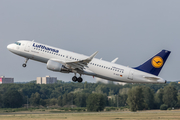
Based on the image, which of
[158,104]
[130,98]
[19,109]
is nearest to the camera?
[19,109]

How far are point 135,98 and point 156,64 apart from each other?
6718 centimetres

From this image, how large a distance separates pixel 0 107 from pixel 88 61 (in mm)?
77282

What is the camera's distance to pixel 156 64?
2215 inches

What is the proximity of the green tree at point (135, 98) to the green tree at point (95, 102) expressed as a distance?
11676 mm

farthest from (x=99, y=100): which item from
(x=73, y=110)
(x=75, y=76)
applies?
(x=75, y=76)

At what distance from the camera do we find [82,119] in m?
75.2

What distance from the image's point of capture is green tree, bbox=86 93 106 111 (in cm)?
11356

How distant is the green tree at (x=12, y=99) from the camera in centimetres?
11848

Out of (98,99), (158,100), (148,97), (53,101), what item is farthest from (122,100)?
(53,101)

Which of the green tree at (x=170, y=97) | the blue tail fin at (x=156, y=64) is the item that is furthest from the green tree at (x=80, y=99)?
the blue tail fin at (x=156, y=64)

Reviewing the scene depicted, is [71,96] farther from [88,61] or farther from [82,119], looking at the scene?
[88,61]

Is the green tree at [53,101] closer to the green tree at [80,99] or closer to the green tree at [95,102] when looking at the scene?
the green tree at [80,99]

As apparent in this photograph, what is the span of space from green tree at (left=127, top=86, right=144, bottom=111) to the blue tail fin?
63899 mm

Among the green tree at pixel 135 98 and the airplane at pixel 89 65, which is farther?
the green tree at pixel 135 98
